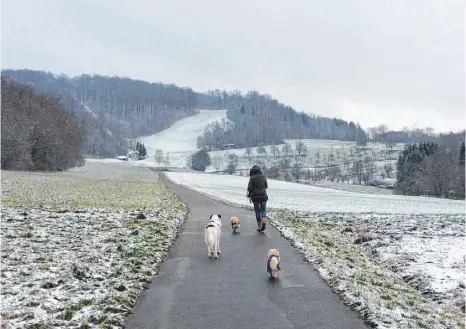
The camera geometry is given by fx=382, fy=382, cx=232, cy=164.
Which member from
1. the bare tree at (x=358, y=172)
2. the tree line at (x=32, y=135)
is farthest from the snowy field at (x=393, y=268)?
the bare tree at (x=358, y=172)

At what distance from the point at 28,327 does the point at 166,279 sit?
3.43 m

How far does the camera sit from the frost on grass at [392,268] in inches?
298

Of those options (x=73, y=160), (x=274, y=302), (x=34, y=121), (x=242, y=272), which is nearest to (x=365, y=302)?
(x=274, y=302)

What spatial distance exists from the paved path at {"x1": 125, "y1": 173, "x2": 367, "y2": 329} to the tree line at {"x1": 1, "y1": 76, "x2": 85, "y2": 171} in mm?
60918

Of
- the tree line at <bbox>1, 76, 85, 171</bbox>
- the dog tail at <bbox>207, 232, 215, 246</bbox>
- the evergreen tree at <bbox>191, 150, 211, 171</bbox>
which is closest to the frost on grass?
the dog tail at <bbox>207, 232, 215, 246</bbox>

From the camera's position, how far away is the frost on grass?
7578 mm

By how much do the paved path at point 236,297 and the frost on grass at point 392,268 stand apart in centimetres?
54

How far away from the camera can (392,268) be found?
1192 centimetres

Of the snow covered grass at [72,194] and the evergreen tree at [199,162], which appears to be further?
the evergreen tree at [199,162]

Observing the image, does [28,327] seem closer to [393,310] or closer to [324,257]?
[393,310]

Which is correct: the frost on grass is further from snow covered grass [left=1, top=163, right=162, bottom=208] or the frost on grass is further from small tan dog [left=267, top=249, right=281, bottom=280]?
snow covered grass [left=1, top=163, right=162, bottom=208]

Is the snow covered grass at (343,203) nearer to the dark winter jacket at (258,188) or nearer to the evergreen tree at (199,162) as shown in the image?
the dark winter jacket at (258,188)

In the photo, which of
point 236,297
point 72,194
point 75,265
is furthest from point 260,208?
point 72,194

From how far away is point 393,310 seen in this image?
24.5ft
